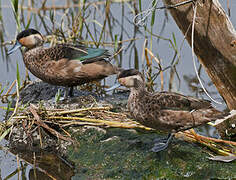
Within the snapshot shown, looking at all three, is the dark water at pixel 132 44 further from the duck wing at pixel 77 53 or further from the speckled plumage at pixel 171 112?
the speckled plumage at pixel 171 112

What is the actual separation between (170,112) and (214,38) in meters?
0.88

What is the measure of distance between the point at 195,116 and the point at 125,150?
31.3 inches

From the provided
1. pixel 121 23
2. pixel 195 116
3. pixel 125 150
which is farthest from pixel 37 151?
pixel 121 23

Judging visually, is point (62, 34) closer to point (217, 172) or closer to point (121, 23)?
point (121, 23)

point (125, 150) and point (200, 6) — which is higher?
point (200, 6)

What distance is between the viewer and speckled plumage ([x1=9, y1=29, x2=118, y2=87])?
5926 mm

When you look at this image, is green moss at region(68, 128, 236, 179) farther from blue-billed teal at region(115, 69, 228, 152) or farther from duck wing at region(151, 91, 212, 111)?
duck wing at region(151, 91, 212, 111)

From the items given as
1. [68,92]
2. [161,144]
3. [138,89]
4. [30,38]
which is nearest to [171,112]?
[161,144]

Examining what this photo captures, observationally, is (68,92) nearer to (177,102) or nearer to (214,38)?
(177,102)

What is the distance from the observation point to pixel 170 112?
4.56m

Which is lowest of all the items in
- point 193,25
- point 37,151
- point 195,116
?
point 37,151

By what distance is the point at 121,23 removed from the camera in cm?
859

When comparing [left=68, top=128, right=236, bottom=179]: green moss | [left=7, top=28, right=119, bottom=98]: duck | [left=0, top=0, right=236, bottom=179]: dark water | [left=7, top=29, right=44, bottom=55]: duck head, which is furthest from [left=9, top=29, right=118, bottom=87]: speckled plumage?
[left=68, top=128, right=236, bottom=179]: green moss

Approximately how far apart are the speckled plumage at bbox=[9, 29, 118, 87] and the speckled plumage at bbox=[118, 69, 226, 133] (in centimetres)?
135
